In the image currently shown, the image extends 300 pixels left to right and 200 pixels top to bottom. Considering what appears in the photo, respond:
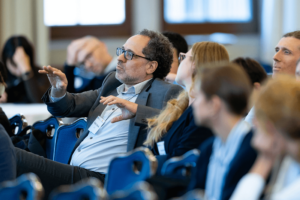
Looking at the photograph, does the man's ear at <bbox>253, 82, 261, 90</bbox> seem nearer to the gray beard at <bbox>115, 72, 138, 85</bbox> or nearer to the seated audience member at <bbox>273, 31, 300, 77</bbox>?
the seated audience member at <bbox>273, 31, 300, 77</bbox>

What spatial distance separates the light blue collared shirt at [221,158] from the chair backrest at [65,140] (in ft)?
4.86

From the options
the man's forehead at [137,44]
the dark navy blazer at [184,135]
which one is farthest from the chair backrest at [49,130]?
the dark navy blazer at [184,135]

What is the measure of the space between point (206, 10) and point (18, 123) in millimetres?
4391

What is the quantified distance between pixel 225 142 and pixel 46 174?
1297 mm

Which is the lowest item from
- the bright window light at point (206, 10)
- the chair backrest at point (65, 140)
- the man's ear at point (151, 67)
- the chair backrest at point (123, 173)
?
the chair backrest at point (65, 140)

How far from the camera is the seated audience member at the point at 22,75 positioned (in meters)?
4.25

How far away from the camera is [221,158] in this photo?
4.06 ft

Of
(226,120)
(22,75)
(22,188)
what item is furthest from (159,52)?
(22,75)

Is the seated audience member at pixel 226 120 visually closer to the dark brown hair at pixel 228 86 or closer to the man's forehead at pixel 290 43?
the dark brown hair at pixel 228 86

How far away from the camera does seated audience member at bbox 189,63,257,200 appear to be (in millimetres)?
1183

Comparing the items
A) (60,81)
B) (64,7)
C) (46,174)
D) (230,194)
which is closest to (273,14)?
(64,7)

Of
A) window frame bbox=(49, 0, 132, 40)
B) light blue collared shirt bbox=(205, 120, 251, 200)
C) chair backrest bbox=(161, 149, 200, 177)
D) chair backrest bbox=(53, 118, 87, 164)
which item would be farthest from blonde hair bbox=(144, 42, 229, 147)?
window frame bbox=(49, 0, 132, 40)

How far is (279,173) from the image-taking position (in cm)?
109

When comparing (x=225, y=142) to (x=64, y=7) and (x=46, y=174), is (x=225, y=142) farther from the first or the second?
(x=64, y=7)
